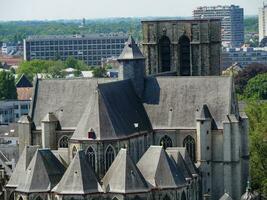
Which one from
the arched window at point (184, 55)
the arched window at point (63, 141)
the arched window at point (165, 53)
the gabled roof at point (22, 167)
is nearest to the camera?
the gabled roof at point (22, 167)

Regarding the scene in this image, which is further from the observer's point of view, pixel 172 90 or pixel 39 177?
pixel 172 90

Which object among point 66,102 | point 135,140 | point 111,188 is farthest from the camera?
point 66,102

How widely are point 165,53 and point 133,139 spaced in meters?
24.3

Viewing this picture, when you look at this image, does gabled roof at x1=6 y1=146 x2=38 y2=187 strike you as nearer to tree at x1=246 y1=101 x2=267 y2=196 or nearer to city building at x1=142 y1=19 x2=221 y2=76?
tree at x1=246 y1=101 x2=267 y2=196

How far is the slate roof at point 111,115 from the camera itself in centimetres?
8725

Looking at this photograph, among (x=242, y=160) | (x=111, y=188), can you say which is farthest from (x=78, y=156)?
(x=242, y=160)

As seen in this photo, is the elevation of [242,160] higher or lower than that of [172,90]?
lower

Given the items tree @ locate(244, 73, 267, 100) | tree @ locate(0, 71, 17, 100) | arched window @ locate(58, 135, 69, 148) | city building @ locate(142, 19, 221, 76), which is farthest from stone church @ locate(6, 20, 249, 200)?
tree @ locate(0, 71, 17, 100)

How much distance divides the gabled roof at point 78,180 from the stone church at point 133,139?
0.23 feet

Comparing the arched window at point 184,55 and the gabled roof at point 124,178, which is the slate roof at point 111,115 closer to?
the gabled roof at point 124,178

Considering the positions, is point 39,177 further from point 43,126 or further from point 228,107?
point 228,107

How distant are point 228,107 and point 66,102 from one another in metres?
13.3

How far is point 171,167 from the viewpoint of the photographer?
282 feet

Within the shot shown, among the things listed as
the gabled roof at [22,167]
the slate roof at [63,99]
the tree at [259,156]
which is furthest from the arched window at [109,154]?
the tree at [259,156]
